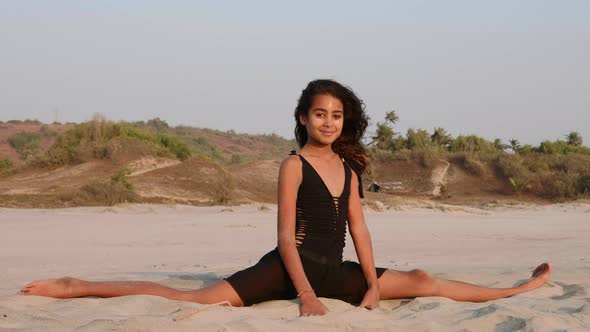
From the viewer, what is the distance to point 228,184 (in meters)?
19.8

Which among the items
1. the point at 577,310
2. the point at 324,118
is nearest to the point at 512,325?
the point at 577,310

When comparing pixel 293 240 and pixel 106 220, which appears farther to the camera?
A: pixel 106 220

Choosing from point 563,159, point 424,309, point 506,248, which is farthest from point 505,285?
point 563,159

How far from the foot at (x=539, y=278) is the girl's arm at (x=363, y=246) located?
121 centimetres

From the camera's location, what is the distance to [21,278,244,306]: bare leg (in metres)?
4.62

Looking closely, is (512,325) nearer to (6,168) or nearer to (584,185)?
(6,168)

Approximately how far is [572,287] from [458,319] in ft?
5.49

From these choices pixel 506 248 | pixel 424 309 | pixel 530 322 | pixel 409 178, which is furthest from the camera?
pixel 409 178

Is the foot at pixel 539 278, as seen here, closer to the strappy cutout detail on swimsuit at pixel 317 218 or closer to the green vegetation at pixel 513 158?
the strappy cutout detail on swimsuit at pixel 317 218

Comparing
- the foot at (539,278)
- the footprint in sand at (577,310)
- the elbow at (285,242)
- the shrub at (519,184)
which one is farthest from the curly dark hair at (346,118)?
the shrub at (519,184)

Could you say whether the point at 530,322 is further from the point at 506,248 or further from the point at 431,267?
the point at 506,248

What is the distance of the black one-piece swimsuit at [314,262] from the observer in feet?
15.3

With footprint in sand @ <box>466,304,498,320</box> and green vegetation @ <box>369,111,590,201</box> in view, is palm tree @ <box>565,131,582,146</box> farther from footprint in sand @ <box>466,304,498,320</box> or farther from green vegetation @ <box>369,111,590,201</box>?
footprint in sand @ <box>466,304,498,320</box>

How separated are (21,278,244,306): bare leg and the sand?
0.43ft
